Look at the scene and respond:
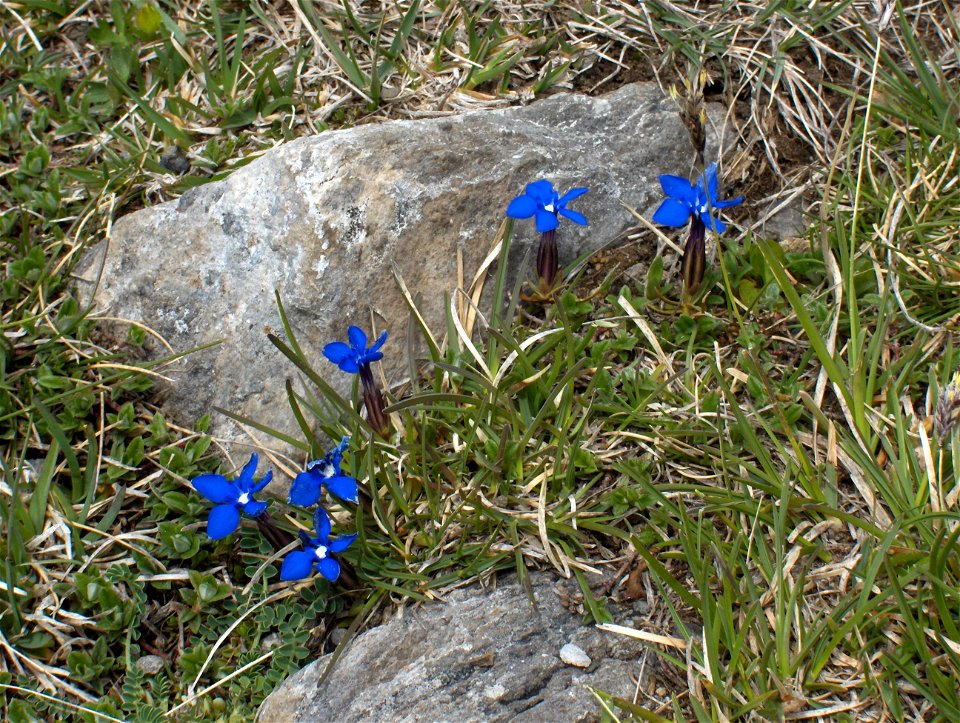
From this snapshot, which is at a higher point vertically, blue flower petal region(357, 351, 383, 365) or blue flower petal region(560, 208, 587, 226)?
blue flower petal region(560, 208, 587, 226)

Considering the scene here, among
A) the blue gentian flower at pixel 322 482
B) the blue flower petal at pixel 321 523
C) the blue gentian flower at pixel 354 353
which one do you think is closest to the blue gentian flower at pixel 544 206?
the blue gentian flower at pixel 354 353

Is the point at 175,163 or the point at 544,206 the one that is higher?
the point at 175,163

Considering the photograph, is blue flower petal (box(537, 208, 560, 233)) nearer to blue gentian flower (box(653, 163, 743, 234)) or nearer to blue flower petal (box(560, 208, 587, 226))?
blue flower petal (box(560, 208, 587, 226))

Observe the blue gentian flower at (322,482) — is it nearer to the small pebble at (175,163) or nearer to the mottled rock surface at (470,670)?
the mottled rock surface at (470,670)

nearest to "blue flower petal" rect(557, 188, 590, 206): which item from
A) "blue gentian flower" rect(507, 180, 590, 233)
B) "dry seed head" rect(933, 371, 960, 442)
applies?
"blue gentian flower" rect(507, 180, 590, 233)

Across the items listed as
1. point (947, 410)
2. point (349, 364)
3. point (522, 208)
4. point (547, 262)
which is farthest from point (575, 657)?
point (522, 208)

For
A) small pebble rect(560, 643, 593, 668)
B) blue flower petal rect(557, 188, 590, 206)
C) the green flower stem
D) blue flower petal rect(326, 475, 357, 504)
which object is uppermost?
blue flower petal rect(557, 188, 590, 206)

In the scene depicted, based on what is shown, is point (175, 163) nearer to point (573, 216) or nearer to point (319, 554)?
point (573, 216)


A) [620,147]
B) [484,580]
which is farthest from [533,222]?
[484,580]
